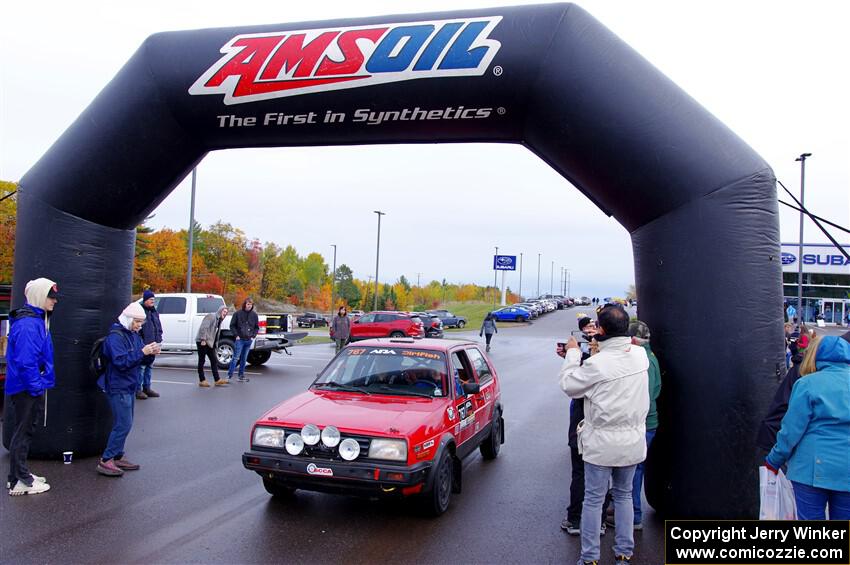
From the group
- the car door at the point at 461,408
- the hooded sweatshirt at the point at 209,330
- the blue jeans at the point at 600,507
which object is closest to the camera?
the blue jeans at the point at 600,507

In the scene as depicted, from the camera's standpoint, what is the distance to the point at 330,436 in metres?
4.95

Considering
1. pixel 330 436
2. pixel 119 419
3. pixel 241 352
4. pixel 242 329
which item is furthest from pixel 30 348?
pixel 241 352

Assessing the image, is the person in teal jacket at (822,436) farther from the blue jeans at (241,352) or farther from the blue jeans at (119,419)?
the blue jeans at (241,352)

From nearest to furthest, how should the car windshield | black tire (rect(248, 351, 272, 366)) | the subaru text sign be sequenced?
the car windshield → black tire (rect(248, 351, 272, 366)) → the subaru text sign

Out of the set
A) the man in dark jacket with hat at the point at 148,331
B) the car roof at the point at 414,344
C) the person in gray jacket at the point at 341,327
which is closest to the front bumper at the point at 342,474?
the car roof at the point at 414,344

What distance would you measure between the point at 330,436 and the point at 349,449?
198 mm

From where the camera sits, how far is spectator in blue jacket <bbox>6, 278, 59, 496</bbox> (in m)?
5.53

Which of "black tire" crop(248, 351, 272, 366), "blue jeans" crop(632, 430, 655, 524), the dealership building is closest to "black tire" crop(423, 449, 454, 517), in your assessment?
"blue jeans" crop(632, 430, 655, 524)

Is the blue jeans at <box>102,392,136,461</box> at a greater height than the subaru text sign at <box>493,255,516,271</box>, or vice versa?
the subaru text sign at <box>493,255,516,271</box>

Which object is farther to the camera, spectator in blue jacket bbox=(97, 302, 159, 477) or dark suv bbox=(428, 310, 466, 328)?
dark suv bbox=(428, 310, 466, 328)

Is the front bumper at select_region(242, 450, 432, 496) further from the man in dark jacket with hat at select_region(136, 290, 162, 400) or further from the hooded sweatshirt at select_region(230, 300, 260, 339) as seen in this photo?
the hooded sweatshirt at select_region(230, 300, 260, 339)

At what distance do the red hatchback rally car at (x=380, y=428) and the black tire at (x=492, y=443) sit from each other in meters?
0.50

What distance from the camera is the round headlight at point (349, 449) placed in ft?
16.0

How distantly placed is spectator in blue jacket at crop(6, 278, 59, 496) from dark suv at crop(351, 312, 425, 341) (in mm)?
20808
